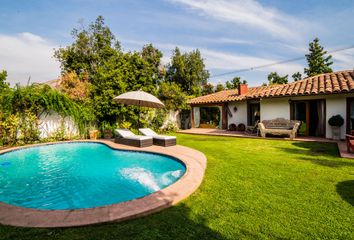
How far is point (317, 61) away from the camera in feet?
154

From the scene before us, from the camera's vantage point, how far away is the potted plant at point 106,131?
16.9 metres

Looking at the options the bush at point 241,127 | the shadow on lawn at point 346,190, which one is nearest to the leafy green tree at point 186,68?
the bush at point 241,127

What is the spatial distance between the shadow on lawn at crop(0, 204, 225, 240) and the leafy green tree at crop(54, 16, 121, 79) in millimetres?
30916

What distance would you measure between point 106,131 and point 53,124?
3852 mm

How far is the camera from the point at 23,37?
53.4ft

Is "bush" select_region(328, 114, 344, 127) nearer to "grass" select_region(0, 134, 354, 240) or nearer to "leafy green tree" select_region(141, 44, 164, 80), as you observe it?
"grass" select_region(0, 134, 354, 240)

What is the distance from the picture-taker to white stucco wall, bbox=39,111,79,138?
49.2 feet

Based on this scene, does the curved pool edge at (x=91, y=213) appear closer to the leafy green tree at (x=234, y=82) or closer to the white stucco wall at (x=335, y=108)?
the white stucco wall at (x=335, y=108)

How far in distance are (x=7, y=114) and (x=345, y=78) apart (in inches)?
942

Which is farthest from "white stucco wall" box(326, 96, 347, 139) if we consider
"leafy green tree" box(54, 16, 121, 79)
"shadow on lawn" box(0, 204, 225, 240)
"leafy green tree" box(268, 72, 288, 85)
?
"leafy green tree" box(268, 72, 288, 85)

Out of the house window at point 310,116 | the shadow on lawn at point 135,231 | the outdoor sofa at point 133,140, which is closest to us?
the shadow on lawn at point 135,231

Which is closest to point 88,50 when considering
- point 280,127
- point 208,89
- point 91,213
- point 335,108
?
point 208,89

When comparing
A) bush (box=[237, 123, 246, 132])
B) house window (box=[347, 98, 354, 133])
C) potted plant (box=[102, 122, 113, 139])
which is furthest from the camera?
bush (box=[237, 123, 246, 132])

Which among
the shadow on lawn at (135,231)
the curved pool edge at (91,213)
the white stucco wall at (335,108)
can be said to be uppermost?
the white stucco wall at (335,108)
